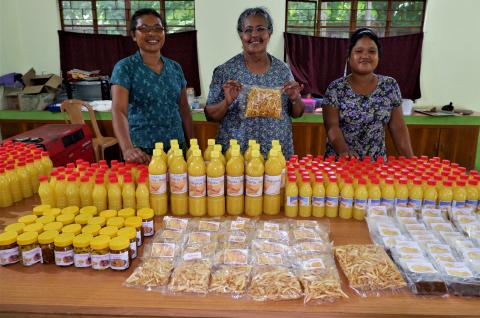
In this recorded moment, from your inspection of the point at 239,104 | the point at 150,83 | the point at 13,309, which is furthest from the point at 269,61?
the point at 13,309

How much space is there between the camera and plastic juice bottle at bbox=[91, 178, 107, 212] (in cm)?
150

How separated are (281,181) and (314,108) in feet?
10.2

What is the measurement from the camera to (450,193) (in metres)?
1.54

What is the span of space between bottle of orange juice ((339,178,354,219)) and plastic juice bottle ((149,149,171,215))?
75 centimetres

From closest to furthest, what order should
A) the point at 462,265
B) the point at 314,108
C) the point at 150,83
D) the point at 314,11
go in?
the point at 462,265 → the point at 150,83 → the point at 314,108 → the point at 314,11

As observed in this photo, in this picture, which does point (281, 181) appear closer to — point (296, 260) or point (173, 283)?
point (296, 260)

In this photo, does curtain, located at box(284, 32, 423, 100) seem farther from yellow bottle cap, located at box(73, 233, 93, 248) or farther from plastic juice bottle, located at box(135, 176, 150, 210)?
yellow bottle cap, located at box(73, 233, 93, 248)

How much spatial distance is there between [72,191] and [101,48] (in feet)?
13.0

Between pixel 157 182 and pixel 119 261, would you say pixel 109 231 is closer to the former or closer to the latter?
pixel 119 261

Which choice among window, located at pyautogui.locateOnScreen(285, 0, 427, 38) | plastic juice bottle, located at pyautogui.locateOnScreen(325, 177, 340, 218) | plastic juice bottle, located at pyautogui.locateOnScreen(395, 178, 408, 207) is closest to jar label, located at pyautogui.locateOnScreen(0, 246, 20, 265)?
plastic juice bottle, located at pyautogui.locateOnScreen(325, 177, 340, 218)

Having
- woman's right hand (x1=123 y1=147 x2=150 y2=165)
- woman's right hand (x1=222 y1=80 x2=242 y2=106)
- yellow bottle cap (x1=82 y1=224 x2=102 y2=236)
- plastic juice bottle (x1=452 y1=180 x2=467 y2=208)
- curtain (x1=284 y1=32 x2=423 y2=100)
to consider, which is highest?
curtain (x1=284 y1=32 x2=423 y2=100)

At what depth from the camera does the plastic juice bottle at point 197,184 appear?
4.90 ft

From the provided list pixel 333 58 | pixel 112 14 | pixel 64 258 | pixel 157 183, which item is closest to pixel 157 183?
pixel 157 183

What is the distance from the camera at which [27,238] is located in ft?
3.97
